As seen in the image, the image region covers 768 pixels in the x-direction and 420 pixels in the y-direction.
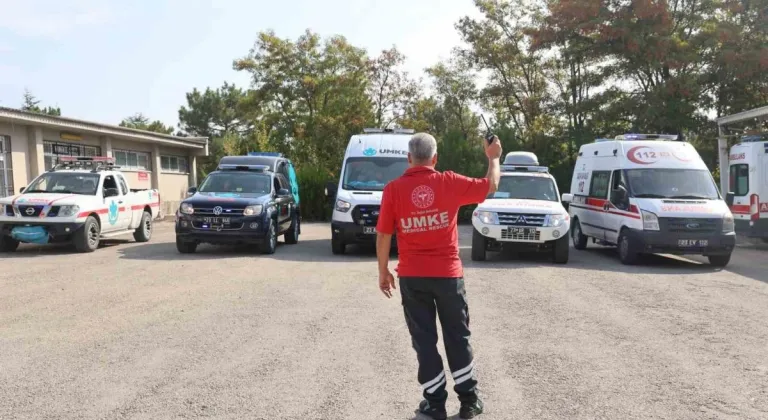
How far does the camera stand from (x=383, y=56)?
124 ft

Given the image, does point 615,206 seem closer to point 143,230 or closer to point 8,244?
point 143,230

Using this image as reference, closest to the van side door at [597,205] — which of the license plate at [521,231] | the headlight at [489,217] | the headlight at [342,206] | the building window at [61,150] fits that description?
the license plate at [521,231]

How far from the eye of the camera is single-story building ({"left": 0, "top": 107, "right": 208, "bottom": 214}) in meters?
21.2

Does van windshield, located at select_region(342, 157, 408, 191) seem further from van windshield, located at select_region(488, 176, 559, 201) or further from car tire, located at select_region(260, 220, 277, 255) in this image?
van windshield, located at select_region(488, 176, 559, 201)

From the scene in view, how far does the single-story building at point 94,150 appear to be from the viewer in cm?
2117

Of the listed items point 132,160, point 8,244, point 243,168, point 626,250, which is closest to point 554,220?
point 626,250

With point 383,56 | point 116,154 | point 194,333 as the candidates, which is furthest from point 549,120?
point 194,333

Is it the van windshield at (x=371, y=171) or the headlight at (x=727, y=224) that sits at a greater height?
the van windshield at (x=371, y=171)

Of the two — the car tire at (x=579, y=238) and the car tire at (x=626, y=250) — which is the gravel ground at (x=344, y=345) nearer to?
the car tire at (x=626, y=250)

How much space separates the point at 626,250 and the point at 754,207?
240 inches

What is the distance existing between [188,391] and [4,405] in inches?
49.3

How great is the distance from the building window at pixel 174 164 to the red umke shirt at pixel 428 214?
29.9m

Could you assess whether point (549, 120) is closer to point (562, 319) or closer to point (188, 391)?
point (562, 319)

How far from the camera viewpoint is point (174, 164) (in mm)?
34125
